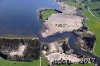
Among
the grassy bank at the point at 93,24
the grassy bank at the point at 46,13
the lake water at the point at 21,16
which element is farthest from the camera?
the grassy bank at the point at 46,13


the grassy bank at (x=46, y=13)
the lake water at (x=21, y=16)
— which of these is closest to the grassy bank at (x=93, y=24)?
the grassy bank at (x=46, y=13)

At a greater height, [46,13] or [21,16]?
[46,13]

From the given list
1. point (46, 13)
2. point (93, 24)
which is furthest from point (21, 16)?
point (93, 24)

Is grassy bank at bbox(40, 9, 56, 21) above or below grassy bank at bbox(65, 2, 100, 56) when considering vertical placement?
above

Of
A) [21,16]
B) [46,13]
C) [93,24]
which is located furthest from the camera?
[46,13]

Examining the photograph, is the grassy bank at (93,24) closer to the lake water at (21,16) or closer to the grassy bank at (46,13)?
the grassy bank at (46,13)

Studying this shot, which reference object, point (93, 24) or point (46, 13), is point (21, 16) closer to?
point (46, 13)

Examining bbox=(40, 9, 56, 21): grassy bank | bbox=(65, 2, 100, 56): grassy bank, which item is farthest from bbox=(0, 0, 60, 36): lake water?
bbox=(65, 2, 100, 56): grassy bank

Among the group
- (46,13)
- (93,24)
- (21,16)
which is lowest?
(93,24)

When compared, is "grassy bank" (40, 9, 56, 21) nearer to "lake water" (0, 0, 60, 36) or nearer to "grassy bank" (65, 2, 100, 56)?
"lake water" (0, 0, 60, 36)
